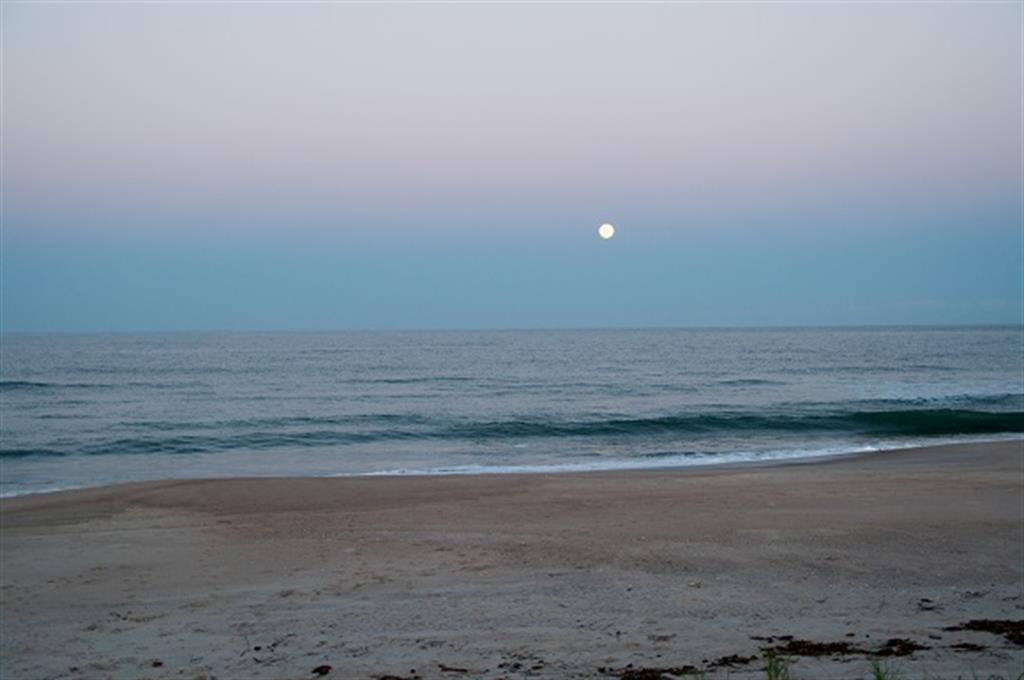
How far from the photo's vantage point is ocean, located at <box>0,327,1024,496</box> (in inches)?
949

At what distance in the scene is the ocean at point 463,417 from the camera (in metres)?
24.1

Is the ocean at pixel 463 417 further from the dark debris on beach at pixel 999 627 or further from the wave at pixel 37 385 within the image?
the dark debris on beach at pixel 999 627

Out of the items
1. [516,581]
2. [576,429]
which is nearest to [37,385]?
[576,429]

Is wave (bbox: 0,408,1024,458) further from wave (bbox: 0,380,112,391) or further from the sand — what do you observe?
wave (bbox: 0,380,112,391)

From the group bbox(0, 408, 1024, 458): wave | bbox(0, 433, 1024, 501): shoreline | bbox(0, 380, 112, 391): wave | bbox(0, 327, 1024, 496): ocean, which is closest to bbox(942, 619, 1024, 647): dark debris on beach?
bbox(0, 433, 1024, 501): shoreline

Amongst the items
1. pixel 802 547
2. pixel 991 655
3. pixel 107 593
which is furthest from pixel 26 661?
pixel 802 547

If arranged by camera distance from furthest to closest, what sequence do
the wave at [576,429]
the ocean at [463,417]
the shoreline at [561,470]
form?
1. the wave at [576,429]
2. the ocean at [463,417]
3. the shoreline at [561,470]

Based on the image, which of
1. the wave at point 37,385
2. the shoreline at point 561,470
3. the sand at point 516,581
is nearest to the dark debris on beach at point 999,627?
the sand at point 516,581

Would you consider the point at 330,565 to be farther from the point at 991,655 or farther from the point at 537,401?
the point at 537,401

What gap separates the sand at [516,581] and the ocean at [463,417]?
7.11 metres

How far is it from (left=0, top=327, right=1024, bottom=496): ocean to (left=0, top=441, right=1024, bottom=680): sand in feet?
23.3

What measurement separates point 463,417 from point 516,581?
25336 mm

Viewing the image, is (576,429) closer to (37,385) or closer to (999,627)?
(999,627)

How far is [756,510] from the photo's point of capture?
538 inches
